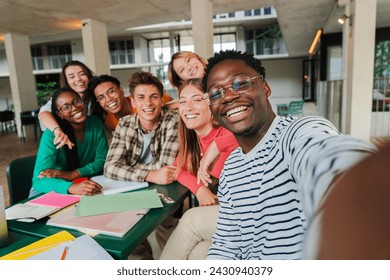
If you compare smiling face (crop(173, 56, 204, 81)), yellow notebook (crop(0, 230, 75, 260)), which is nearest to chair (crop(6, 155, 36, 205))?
yellow notebook (crop(0, 230, 75, 260))

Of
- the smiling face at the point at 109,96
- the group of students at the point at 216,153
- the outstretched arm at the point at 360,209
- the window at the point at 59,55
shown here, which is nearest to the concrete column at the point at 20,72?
the window at the point at 59,55

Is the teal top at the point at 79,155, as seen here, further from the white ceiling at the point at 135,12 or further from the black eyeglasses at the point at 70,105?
the white ceiling at the point at 135,12

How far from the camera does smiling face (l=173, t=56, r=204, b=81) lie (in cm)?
161

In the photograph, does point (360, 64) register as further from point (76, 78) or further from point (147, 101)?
point (76, 78)

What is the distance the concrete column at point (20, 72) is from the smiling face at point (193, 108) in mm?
7175

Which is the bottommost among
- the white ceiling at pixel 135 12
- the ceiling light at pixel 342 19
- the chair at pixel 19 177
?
the chair at pixel 19 177

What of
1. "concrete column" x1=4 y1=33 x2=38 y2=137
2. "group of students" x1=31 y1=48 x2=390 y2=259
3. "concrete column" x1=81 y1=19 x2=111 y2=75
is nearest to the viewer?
"group of students" x1=31 y1=48 x2=390 y2=259

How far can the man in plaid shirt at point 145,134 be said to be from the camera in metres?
1.32

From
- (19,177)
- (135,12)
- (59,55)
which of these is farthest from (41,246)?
(59,55)

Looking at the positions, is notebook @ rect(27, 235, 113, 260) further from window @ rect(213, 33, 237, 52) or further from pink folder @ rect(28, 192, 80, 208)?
window @ rect(213, 33, 237, 52)

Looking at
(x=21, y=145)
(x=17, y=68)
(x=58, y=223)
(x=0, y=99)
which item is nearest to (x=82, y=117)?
(x=58, y=223)

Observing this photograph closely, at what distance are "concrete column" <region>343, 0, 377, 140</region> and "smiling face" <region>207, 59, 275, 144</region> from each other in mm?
2923
